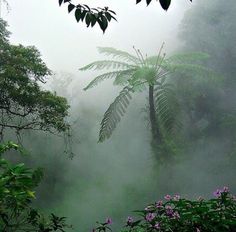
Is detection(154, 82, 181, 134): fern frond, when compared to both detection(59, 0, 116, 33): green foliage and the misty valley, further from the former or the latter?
detection(59, 0, 116, 33): green foliage

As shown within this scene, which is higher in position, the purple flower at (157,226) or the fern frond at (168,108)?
the fern frond at (168,108)

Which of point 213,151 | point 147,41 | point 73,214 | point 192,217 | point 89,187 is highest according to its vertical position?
point 147,41

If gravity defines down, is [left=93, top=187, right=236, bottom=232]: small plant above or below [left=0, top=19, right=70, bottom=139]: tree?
below

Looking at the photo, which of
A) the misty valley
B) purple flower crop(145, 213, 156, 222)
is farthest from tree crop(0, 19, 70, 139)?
purple flower crop(145, 213, 156, 222)

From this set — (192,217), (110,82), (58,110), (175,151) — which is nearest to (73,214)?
(175,151)

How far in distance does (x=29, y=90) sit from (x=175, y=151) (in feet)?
12.8

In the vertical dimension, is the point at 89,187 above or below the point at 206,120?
below

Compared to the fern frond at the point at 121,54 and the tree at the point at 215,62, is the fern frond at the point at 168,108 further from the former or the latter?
the tree at the point at 215,62

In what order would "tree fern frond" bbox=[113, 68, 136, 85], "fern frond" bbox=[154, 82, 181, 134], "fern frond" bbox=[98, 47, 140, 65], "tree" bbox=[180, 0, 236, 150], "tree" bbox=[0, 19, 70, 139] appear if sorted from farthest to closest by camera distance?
"tree" bbox=[180, 0, 236, 150] → "fern frond" bbox=[98, 47, 140, 65] → "tree fern frond" bbox=[113, 68, 136, 85] → "fern frond" bbox=[154, 82, 181, 134] → "tree" bbox=[0, 19, 70, 139]

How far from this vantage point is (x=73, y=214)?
9094 mm

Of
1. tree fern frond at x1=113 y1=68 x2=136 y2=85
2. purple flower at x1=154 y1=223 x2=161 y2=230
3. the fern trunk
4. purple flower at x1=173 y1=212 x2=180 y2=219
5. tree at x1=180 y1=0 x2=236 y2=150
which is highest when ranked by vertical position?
tree at x1=180 y1=0 x2=236 y2=150

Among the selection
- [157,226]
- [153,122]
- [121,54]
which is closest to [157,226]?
[157,226]

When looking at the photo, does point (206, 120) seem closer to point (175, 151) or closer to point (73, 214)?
point (175, 151)

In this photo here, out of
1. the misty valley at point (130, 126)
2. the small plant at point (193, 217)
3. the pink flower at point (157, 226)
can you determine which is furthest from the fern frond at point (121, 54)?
the pink flower at point (157, 226)
